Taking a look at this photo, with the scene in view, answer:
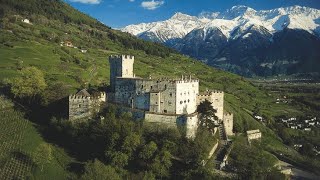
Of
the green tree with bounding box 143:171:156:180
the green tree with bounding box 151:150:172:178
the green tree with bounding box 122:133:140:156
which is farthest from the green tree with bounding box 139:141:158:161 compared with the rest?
the green tree with bounding box 143:171:156:180

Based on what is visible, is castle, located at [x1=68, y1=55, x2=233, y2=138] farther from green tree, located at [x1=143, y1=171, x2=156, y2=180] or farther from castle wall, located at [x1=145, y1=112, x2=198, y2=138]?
green tree, located at [x1=143, y1=171, x2=156, y2=180]

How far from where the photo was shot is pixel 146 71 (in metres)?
133

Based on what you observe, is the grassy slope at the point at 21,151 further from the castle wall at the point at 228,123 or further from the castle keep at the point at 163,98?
the castle wall at the point at 228,123

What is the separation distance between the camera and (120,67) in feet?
235

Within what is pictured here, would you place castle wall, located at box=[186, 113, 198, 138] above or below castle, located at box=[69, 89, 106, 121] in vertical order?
below

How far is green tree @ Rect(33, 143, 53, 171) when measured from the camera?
58656 mm

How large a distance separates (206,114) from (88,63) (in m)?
62.7

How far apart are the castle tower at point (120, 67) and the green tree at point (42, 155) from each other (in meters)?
16.5

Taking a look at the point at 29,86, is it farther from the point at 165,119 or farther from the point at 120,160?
the point at 165,119


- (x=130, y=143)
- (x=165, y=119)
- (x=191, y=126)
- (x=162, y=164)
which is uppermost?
(x=165, y=119)

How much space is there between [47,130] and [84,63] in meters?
52.0

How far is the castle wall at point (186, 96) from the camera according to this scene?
63.8 meters

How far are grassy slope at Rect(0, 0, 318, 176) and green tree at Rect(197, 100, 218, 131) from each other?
2878 centimetres

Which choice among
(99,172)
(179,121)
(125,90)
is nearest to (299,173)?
(179,121)
